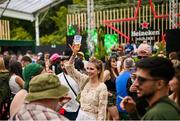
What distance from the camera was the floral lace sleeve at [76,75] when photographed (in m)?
6.29

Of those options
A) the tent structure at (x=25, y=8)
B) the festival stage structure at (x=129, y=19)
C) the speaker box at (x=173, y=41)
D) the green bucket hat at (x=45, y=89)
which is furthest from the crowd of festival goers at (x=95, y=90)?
the tent structure at (x=25, y=8)

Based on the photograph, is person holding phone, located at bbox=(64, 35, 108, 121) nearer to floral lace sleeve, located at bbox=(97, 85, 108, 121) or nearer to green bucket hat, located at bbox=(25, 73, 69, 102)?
floral lace sleeve, located at bbox=(97, 85, 108, 121)

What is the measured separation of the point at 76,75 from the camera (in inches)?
252

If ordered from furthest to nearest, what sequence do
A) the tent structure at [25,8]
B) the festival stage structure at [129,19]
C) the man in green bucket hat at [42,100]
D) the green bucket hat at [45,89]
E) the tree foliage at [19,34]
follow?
the tree foliage at [19,34] < the tent structure at [25,8] < the festival stage structure at [129,19] < the green bucket hat at [45,89] < the man in green bucket hat at [42,100]

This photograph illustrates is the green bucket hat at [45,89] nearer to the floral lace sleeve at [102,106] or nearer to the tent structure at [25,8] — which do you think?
the floral lace sleeve at [102,106]

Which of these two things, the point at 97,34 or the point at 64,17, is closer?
the point at 97,34

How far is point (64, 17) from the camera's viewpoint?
33125mm

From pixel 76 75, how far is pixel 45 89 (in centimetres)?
320

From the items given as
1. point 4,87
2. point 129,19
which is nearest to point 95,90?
point 4,87

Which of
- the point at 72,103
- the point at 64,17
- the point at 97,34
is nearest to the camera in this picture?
the point at 72,103

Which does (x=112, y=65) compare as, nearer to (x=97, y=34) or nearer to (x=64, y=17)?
(x=97, y=34)

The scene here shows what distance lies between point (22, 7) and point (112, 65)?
17304 millimetres

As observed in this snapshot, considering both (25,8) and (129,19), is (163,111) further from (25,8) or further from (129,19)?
(25,8)

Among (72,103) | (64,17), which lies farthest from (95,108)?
(64,17)
